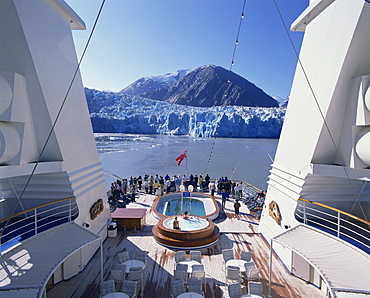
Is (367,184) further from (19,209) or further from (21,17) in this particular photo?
(19,209)

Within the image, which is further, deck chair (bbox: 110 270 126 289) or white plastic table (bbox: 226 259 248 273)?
white plastic table (bbox: 226 259 248 273)

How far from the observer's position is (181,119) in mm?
66750

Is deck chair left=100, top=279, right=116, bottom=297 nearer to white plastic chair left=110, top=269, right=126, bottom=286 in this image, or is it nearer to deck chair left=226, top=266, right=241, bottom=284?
white plastic chair left=110, top=269, right=126, bottom=286

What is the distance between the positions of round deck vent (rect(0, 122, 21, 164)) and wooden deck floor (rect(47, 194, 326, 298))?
299 cm

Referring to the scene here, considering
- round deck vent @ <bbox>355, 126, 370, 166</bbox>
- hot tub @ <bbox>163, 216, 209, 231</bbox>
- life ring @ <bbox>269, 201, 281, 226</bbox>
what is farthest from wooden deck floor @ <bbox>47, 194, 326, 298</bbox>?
round deck vent @ <bbox>355, 126, 370, 166</bbox>

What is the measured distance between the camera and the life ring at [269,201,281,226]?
6660 millimetres

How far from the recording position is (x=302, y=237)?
15.9 ft

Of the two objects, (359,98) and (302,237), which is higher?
(359,98)

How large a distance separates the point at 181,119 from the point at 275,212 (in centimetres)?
6085

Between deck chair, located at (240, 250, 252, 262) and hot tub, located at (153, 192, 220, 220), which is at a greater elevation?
deck chair, located at (240, 250, 252, 262)

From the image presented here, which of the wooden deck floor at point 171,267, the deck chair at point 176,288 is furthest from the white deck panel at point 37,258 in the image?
the deck chair at point 176,288

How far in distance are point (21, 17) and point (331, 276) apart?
7.07 meters

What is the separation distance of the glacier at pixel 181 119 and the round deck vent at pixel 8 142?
51993mm

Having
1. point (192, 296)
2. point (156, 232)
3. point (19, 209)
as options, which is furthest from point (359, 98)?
point (19, 209)
